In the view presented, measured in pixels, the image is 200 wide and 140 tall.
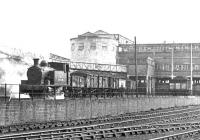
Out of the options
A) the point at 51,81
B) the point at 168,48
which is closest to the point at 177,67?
the point at 168,48

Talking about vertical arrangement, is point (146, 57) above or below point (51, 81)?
above

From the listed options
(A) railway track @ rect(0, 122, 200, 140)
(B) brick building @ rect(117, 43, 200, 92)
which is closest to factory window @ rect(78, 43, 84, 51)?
(B) brick building @ rect(117, 43, 200, 92)

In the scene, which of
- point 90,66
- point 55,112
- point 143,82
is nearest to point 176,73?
point 143,82

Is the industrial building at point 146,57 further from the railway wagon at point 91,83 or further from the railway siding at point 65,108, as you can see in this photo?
the railway siding at point 65,108

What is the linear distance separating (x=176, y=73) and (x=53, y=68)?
47.9 m

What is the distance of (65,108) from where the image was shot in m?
23.9

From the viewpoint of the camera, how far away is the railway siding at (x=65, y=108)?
19656 millimetres

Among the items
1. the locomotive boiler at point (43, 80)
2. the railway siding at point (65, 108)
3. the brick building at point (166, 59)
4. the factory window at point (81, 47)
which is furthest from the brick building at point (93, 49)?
the locomotive boiler at point (43, 80)

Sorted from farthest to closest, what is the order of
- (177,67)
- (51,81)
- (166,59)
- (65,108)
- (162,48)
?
1. (162,48)
2. (166,59)
3. (177,67)
4. (51,81)
5. (65,108)

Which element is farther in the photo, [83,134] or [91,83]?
[91,83]

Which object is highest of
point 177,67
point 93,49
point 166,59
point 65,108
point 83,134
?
point 93,49

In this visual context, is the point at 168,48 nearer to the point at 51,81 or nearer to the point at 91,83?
the point at 91,83

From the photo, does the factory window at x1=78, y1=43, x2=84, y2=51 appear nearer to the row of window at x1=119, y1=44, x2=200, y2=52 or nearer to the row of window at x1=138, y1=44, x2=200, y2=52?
the row of window at x1=119, y1=44, x2=200, y2=52

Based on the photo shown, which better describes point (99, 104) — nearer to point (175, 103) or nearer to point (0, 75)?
point (0, 75)
